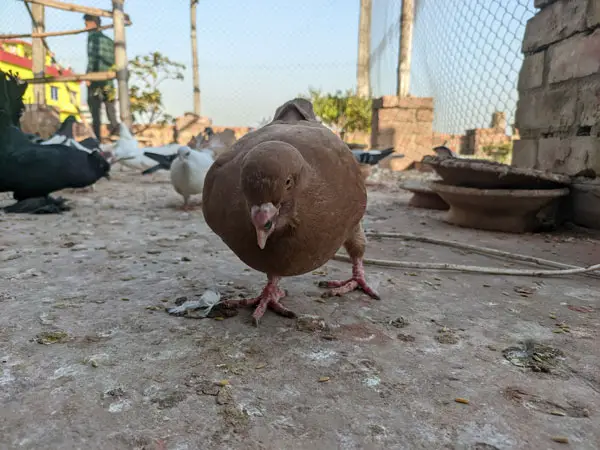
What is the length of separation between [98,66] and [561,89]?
9013mm

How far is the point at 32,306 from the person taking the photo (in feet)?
5.81

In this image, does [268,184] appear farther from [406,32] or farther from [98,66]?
[98,66]

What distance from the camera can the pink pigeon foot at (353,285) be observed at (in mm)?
2010

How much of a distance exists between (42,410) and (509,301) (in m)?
1.79

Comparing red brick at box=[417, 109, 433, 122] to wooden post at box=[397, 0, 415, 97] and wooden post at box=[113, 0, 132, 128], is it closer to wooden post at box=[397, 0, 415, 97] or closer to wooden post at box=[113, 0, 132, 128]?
wooden post at box=[397, 0, 415, 97]

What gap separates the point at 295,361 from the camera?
1.38 metres

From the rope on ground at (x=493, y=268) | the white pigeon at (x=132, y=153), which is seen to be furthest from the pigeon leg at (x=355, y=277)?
the white pigeon at (x=132, y=153)

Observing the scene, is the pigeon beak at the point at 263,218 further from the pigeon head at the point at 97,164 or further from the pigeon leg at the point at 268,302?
the pigeon head at the point at 97,164

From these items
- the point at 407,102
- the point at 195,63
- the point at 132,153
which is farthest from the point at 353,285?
the point at 195,63

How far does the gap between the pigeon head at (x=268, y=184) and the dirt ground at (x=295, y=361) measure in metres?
0.45

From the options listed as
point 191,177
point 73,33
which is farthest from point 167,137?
point 191,177

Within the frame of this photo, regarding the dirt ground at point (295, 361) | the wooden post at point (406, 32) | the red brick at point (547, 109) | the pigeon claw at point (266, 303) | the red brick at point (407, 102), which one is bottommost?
the dirt ground at point (295, 361)

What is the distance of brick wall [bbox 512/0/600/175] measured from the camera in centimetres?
315

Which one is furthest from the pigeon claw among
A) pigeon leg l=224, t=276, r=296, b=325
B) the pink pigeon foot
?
the pink pigeon foot
